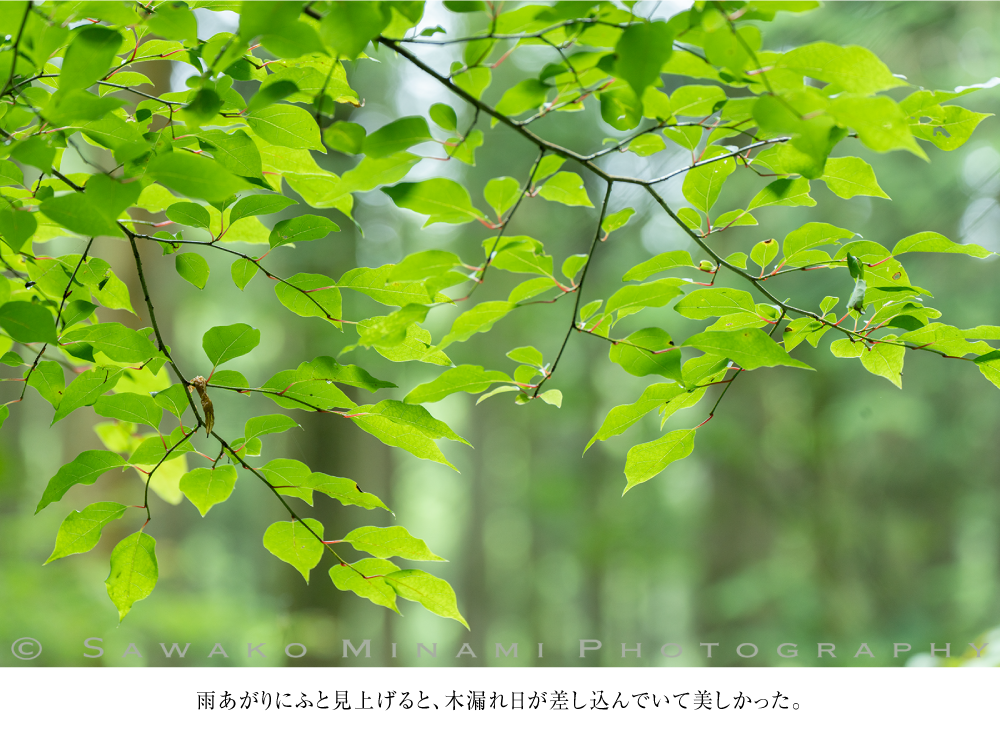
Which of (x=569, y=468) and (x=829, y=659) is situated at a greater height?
(x=569, y=468)

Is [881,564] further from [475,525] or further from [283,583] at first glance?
[283,583]

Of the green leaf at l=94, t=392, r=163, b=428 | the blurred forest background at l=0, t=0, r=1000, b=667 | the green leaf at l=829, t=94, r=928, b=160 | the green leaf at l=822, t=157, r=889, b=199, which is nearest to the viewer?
the green leaf at l=829, t=94, r=928, b=160

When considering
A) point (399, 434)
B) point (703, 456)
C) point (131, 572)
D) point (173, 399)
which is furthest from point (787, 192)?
point (703, 456)

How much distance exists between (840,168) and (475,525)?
5.90m

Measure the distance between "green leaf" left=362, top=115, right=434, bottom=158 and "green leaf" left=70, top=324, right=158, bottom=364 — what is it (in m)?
0.37

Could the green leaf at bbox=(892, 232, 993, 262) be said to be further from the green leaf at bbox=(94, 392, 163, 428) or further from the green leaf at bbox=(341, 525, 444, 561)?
the green leaf at bbox=(94, 392, 163, 428)

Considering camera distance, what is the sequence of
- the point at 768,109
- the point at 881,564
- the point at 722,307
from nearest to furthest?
the point at 768,109, the point at 722,307, the point at 881,564

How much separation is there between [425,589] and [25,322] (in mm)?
450

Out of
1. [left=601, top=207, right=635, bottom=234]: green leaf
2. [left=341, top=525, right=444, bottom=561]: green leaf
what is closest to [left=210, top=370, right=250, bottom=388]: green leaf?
[left=341, top=525, right=444, bottom=561]: green leaf

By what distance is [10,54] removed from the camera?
0.56 meters

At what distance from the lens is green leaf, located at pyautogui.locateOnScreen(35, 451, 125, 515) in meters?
0.67

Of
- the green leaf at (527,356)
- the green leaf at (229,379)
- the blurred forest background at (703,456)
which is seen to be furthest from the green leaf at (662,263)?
the blurred forest background at (703,456)

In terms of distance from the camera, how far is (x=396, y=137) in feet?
1.61
